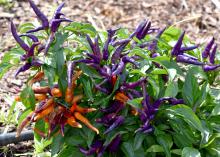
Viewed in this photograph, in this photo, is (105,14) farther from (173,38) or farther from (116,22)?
(173,38)

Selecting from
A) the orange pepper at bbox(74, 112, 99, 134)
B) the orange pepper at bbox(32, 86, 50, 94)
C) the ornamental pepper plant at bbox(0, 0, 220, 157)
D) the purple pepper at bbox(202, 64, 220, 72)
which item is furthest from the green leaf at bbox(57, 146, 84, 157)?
the purple pepper at bbox(202, 64, 220, 72)

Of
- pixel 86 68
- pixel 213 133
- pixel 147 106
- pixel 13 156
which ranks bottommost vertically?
pixel 13 156

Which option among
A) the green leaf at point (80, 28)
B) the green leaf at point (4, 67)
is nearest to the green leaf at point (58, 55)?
the green leaf at point (80, 28)

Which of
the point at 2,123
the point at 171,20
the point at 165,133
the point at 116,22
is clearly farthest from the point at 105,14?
the point at 165,133

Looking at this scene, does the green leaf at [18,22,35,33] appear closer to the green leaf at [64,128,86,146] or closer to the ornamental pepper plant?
the ornamental pepper plant

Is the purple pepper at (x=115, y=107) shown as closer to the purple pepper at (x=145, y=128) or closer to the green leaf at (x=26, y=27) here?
the purple pepper at (x=145, y=128)

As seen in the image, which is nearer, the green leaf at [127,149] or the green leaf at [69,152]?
the green leaf at [127,149]
